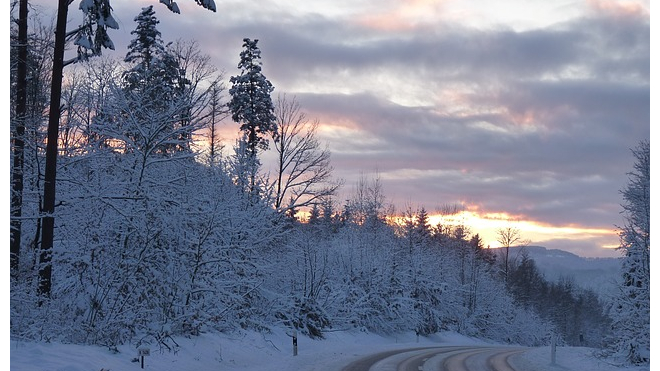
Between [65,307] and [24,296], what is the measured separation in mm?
2638

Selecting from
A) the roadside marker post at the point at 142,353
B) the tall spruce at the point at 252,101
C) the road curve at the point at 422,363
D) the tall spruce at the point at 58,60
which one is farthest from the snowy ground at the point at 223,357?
the tall spruce at the point at 252,101

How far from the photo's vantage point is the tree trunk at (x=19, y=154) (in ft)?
56.0

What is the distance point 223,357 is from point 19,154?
8.90 metres

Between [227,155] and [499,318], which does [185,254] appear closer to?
[227,155]

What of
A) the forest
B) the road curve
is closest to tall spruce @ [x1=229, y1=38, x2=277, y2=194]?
the forest

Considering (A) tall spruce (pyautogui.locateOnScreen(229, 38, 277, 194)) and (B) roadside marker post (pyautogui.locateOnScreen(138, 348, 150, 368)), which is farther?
(A) tall spruce (pyautogui.locateOnScreen(229, 38, 277, 194))

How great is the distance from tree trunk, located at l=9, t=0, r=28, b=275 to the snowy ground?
13.2 feet

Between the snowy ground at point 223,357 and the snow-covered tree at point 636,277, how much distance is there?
3.14 feet

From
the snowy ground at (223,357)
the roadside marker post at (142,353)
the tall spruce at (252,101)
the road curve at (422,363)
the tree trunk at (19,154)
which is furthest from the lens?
the tall spruce at (252,101)

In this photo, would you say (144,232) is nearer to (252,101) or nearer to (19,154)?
(19,154)

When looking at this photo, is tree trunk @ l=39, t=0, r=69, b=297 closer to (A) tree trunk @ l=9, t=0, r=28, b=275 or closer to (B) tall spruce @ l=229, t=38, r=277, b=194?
(A) tree trunk @ l=9, t=0, r=28, b=275

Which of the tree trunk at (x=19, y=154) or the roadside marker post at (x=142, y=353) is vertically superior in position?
the tree trunk at (x=19, y=154)

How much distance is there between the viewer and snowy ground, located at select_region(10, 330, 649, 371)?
12781 mm

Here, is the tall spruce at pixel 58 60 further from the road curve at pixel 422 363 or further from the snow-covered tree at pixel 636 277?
the snow-covered tree at pixel 636 277
